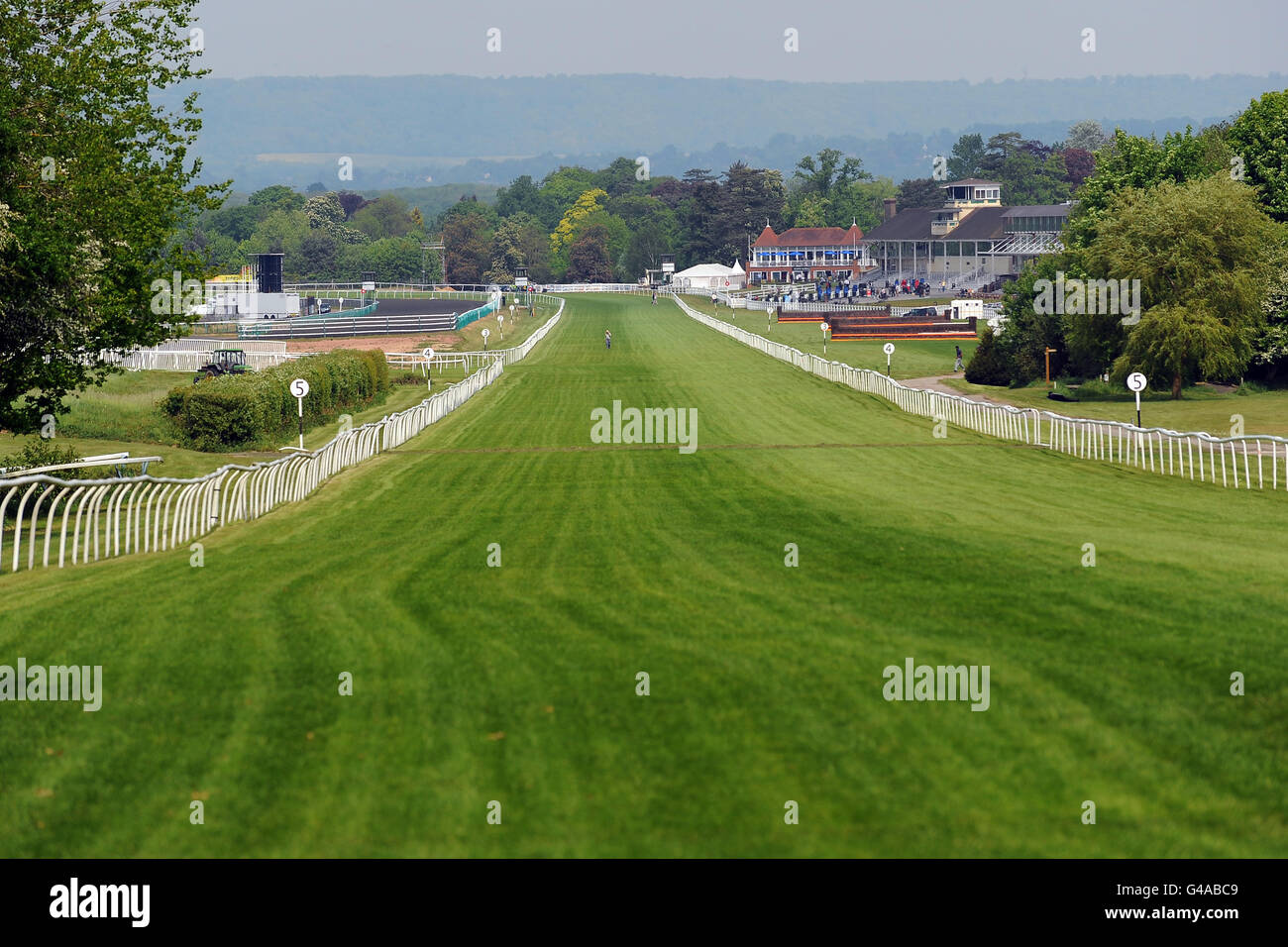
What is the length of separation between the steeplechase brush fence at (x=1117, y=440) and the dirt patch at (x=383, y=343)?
37813 mm

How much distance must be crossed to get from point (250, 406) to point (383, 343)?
53291 millimetres

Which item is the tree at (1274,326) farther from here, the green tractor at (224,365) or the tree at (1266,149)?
the green tractor at (224,365)

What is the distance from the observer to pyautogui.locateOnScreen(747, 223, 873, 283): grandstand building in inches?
7790

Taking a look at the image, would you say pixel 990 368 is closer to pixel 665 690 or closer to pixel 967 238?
pixel 665 690

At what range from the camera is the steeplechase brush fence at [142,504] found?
19.0 meters

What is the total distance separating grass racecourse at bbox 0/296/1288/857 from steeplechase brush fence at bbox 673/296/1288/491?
7604mm

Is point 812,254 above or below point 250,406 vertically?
above

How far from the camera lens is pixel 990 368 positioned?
214 ft

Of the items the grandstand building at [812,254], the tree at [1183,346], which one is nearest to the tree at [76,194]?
the tree at [1183,346]

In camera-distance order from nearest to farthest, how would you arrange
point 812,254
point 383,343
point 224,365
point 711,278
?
point 224,365 → point 383,343 → point 711,278 → point 812,254

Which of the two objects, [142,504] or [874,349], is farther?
[874,349]

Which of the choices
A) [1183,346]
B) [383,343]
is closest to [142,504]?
[1183,346]
